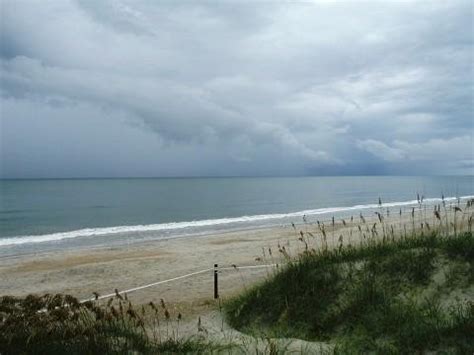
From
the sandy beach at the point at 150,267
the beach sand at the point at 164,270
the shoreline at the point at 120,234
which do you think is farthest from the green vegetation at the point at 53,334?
the shoreline at the point at 120,234

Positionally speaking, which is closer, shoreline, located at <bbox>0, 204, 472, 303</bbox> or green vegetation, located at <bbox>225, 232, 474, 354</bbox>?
green vegetation, located at <bbox>225, 232, 474, 354</bbox>

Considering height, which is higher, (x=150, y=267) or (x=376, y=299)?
(x=376, y=299)

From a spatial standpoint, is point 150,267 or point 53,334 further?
point 150,267

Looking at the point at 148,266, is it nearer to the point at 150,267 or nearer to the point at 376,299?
the point at 150,267

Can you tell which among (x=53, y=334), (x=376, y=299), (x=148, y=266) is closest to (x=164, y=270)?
(x=148, y=266)

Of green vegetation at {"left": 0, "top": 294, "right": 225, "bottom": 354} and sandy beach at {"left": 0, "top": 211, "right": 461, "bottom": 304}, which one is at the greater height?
green vegetation at {"left": 0, "top": 294, "right": 225, "bottom": 354}

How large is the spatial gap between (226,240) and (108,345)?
23.0m

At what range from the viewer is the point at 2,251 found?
2686cm

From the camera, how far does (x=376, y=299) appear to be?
6.91 metres

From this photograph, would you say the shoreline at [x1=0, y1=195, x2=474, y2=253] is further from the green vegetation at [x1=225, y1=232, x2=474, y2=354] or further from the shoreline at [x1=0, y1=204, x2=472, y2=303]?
the green vegetation at [x1=225, y1=232, x2=474, y2=354]

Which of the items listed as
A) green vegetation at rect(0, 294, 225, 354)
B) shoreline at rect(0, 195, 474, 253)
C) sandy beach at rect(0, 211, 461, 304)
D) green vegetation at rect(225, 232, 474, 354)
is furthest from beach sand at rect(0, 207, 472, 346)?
shoreline at rect(0, 195, 474, 253)

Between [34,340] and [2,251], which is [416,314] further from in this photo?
[2,251]

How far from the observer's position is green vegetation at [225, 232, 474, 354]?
5734 mm

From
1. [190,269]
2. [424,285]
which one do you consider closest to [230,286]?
[190,269]
